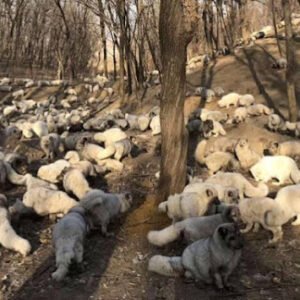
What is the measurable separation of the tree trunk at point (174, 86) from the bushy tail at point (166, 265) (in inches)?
80.1

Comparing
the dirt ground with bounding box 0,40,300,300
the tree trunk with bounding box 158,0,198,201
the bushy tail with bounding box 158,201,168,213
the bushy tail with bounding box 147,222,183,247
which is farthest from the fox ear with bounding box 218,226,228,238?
the tree trunk with bounding box 158,0,198,201

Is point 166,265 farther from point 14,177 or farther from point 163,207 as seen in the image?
point 14,177

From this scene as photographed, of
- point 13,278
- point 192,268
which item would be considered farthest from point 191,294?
point 13,278

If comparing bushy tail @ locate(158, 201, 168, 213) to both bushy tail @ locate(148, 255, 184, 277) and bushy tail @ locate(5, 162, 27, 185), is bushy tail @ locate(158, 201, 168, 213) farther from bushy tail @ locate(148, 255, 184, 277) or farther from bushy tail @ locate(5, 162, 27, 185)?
bushy tail @ locate(5, 162, 27, 185)

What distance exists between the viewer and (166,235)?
7.27m

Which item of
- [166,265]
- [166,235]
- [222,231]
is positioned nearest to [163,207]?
[166,235]

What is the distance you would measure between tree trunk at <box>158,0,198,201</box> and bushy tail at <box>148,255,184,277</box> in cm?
203

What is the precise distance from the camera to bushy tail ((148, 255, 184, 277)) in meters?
6.48

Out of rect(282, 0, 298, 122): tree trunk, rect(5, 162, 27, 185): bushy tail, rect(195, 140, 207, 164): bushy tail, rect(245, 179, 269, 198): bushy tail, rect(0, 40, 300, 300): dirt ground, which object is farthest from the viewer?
rect(282, 0, 298, 122): tree trunk

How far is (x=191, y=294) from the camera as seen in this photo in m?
6.08

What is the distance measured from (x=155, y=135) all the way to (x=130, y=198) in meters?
6.31

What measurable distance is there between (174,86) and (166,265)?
2909 mm

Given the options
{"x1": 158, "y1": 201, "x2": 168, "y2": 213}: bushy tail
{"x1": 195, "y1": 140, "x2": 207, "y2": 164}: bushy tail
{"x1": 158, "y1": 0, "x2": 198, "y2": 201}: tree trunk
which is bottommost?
{"x1": 158, "y1": 201, "x2": 168, "y2": 213}: bushy tail

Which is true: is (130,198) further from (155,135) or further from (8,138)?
(8,138)
